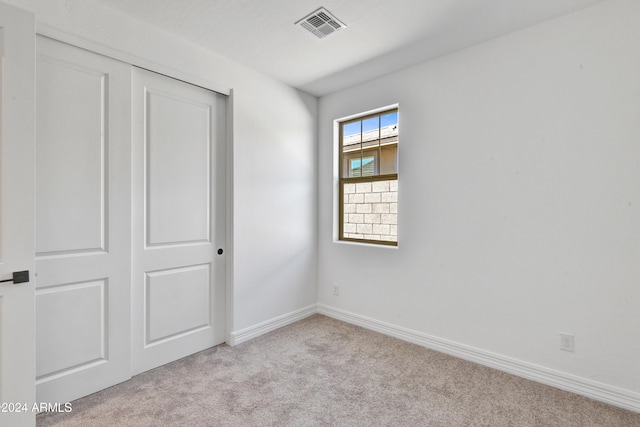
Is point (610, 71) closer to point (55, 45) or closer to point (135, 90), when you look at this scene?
point (135, 90)

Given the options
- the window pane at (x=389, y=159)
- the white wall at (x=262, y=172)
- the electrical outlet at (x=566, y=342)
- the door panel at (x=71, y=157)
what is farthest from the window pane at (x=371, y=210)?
the door panel at (x=71, y=157)

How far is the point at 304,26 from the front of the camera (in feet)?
7.66

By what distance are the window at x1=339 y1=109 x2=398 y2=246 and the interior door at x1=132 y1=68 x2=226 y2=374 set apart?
1.44 m

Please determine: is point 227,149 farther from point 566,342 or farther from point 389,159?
point 566,342

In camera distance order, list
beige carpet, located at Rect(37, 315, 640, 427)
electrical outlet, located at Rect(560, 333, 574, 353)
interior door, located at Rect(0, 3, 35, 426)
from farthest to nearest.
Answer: electrical outlet, located at Rect(560, 333, 574, 353)
beige carpet, located at Rect(37, 315, 640, 427)
interior door, located at Rect(0, 3, 35, 426)

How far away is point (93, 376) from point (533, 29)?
3993mm

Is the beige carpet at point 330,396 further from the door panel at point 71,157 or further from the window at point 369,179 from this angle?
the window at point 369,179

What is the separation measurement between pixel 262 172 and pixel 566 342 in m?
2.85

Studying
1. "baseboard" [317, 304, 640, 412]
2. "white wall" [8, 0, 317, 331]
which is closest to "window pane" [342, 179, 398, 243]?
"white wall" [8, 0, 317, 331]

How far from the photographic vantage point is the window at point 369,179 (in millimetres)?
3238

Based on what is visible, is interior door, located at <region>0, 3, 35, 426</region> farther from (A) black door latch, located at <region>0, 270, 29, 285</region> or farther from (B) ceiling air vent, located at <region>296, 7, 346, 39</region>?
(B) ceiling air vent, located at <region>296, 7, 346, 39</region>

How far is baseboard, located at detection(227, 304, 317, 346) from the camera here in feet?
9.52

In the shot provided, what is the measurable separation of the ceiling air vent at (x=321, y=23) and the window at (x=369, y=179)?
3.71ft

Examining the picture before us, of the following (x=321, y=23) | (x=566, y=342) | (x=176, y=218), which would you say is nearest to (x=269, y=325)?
(x=176, y=218)
